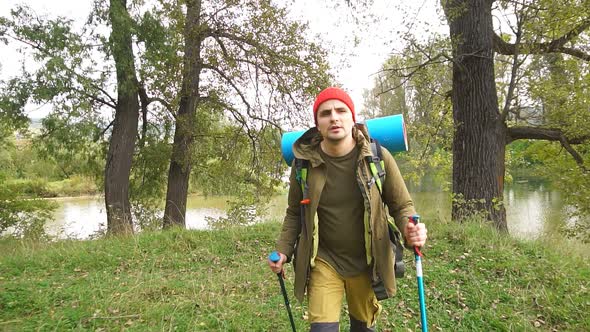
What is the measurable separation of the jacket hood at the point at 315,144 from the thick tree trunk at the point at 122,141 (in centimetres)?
731

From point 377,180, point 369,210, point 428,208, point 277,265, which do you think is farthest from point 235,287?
point 428,208

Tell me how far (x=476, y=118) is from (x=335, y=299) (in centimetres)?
611

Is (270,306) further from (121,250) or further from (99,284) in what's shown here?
(121,250)

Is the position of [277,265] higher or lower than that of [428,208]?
higher

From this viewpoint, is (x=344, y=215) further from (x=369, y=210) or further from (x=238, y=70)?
(x=238, y=70)

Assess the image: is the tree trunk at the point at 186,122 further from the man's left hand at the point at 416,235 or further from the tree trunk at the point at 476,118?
the man's left hand at the point at 416,235

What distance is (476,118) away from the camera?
7.38 meters

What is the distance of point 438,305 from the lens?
4078mm

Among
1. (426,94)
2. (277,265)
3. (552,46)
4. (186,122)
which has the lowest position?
(277,265)

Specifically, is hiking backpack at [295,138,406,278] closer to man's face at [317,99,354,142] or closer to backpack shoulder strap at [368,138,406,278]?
backpack shoulder strap at [368,138,406,278]

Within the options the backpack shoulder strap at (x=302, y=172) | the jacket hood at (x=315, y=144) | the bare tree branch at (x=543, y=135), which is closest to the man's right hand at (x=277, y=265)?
the backpack shoulder strap at (x=302, y=172)

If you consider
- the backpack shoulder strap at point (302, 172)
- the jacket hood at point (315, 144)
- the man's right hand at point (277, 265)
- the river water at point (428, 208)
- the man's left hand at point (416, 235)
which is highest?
the jacket hood at point (315, 144)

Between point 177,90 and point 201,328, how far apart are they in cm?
883

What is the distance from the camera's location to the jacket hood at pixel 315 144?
243 cm
